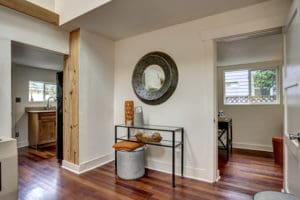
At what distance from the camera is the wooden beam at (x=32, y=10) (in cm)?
221

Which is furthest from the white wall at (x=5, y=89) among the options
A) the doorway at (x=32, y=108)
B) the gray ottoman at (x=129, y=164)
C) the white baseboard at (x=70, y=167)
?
the doorway at (x=32, y=108)

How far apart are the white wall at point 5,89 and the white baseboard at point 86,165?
1.04 metres

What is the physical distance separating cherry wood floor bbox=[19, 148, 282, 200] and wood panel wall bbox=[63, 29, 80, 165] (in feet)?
1.16

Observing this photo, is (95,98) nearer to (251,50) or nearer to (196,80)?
(196,80)

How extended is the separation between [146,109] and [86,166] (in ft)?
4.44

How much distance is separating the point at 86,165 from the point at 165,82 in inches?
73.3

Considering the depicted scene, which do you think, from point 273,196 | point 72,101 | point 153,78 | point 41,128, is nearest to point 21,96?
point 41,128

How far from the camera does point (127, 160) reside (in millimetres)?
2539

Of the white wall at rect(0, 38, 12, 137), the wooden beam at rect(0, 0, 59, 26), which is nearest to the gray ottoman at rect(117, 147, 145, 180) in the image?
the white wall at rect(0, 38, 12, 137)

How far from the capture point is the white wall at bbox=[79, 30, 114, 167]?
2.84 metres

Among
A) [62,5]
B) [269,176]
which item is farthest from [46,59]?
[269,176]

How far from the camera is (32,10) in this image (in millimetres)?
2404

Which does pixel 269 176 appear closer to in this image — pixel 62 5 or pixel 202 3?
pixel 202 3

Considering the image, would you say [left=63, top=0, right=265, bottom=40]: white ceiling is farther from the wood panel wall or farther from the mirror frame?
the mirror frame
